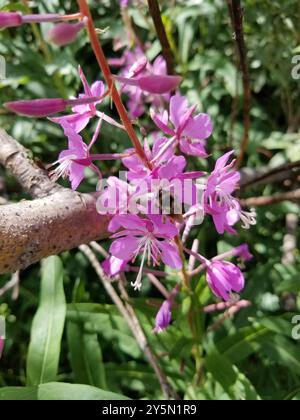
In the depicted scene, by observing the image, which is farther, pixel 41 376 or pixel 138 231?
pixel 41 376

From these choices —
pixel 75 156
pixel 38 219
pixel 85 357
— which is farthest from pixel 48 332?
pixel 75 156

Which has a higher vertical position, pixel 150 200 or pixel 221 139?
pixel 150 200

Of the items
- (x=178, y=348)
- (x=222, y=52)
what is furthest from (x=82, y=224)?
(x=222, y=52)

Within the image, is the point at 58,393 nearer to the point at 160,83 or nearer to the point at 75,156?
the point at 75,156

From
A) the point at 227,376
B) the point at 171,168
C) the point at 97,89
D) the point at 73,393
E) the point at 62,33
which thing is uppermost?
the point at 62,33

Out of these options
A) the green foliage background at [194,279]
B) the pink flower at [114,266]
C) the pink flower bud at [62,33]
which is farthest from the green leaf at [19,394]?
the pink flower bud at [62,33]
